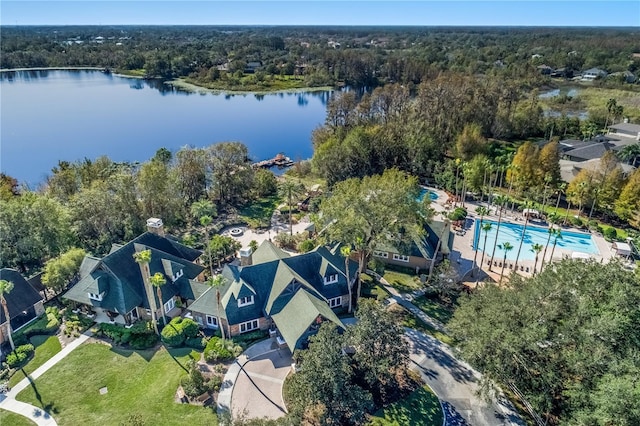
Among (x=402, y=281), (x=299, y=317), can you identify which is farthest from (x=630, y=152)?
(x=299, y=317)

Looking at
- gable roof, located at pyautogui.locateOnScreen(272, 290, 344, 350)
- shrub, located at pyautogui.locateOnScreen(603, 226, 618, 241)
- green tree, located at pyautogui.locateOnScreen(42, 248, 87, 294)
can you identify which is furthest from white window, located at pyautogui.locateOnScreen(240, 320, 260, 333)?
shrub, located at pyautogui.locateOnScreen(603, 226, 618, 241)

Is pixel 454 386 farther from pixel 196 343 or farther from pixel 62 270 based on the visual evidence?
pixel 62 270

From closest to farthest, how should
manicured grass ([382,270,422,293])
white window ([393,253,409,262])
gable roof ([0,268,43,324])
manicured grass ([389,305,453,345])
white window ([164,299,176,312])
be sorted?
manicured grass ([389,305,453,345]), gable roof ([0,268,43,324]), white window ([164,299,176,312]), manicured grass ([382,270,422,293]), white window ([393,253,409,262])

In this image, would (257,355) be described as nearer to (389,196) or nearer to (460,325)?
(460,325)

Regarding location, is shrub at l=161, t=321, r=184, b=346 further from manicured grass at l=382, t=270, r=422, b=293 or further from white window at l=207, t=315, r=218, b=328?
manicured grass at l=382, t=270, r=422, b=293

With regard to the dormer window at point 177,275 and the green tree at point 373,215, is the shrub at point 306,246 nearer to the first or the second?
the green tree at point 373,215

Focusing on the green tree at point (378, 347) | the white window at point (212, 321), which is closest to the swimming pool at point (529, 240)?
the green tree at point (378, 347)
